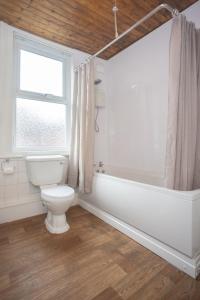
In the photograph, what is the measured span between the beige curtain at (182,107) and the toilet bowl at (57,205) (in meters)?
1.04

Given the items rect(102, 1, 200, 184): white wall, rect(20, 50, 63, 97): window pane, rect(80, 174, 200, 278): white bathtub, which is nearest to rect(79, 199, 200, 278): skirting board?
rect(80, 174, 200, 278): white bathtub

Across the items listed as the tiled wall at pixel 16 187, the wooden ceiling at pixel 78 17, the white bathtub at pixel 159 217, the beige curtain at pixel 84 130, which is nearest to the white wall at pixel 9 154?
the tiled wall at pixel 16 187

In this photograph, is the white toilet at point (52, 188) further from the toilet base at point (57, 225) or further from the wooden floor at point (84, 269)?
the wooden floor at point (84, 269)

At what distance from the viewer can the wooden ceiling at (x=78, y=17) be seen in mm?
1848

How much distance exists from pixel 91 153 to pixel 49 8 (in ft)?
5.59

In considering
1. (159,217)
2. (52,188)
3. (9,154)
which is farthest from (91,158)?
(159,217)

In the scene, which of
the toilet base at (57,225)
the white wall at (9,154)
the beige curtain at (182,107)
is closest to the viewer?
the beige curtain at (182,107)

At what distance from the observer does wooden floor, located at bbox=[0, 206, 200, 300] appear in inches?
46.1

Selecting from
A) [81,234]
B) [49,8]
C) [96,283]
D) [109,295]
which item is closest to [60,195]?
[81,234]

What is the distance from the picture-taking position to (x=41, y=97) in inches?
96.7

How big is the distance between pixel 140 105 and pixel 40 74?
1497 mm

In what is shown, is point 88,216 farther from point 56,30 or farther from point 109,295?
point 56,30

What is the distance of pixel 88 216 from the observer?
2.33 m

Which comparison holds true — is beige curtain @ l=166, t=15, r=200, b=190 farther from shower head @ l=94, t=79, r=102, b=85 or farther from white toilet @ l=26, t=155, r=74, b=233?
shower head @ l=94, t=79, r=102, b=85
